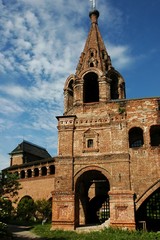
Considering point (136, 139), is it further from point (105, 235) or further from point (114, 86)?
point (105, 235)

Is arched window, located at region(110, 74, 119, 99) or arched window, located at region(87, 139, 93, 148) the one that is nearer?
arched window, located at region(87, 139, 93, 148)

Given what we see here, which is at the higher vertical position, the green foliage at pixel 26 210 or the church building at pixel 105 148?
the church building at pixel 105 148

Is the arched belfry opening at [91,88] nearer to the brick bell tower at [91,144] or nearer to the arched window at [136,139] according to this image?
the brick bell tower at [91,144]

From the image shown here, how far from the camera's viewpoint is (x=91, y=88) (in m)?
22.4

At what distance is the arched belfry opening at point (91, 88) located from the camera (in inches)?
835

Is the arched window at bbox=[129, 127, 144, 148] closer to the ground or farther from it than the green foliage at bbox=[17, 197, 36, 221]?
farther from it

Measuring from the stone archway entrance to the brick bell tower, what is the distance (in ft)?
0.25

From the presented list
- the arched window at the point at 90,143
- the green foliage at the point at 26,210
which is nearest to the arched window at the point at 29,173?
the green foliage at the point at 26,210

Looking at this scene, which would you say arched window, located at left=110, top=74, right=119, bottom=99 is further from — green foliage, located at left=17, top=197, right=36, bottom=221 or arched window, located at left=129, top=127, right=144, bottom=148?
green foliage, located at left=17, top=197, right=36, bottom=221

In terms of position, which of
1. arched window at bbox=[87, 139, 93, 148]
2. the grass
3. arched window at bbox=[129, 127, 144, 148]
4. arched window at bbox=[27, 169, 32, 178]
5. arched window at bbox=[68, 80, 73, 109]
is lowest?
the grass

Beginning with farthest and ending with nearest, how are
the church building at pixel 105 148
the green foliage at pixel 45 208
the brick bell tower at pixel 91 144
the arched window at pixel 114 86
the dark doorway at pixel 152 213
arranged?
the green foliage at pixel 45 208 < the arched window at pixel 114 86 < the dark doorway at pixel 152 213 < the brick bell tower at pixel 91 144 < the church building at pixel 105 148

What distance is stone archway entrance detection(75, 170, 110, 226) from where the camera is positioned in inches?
825

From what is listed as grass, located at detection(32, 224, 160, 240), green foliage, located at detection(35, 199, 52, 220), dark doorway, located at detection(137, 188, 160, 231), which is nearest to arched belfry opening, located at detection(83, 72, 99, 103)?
dark doorway, located at detection(137, 188, 160, 231)

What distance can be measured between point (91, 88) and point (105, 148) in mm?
6079
